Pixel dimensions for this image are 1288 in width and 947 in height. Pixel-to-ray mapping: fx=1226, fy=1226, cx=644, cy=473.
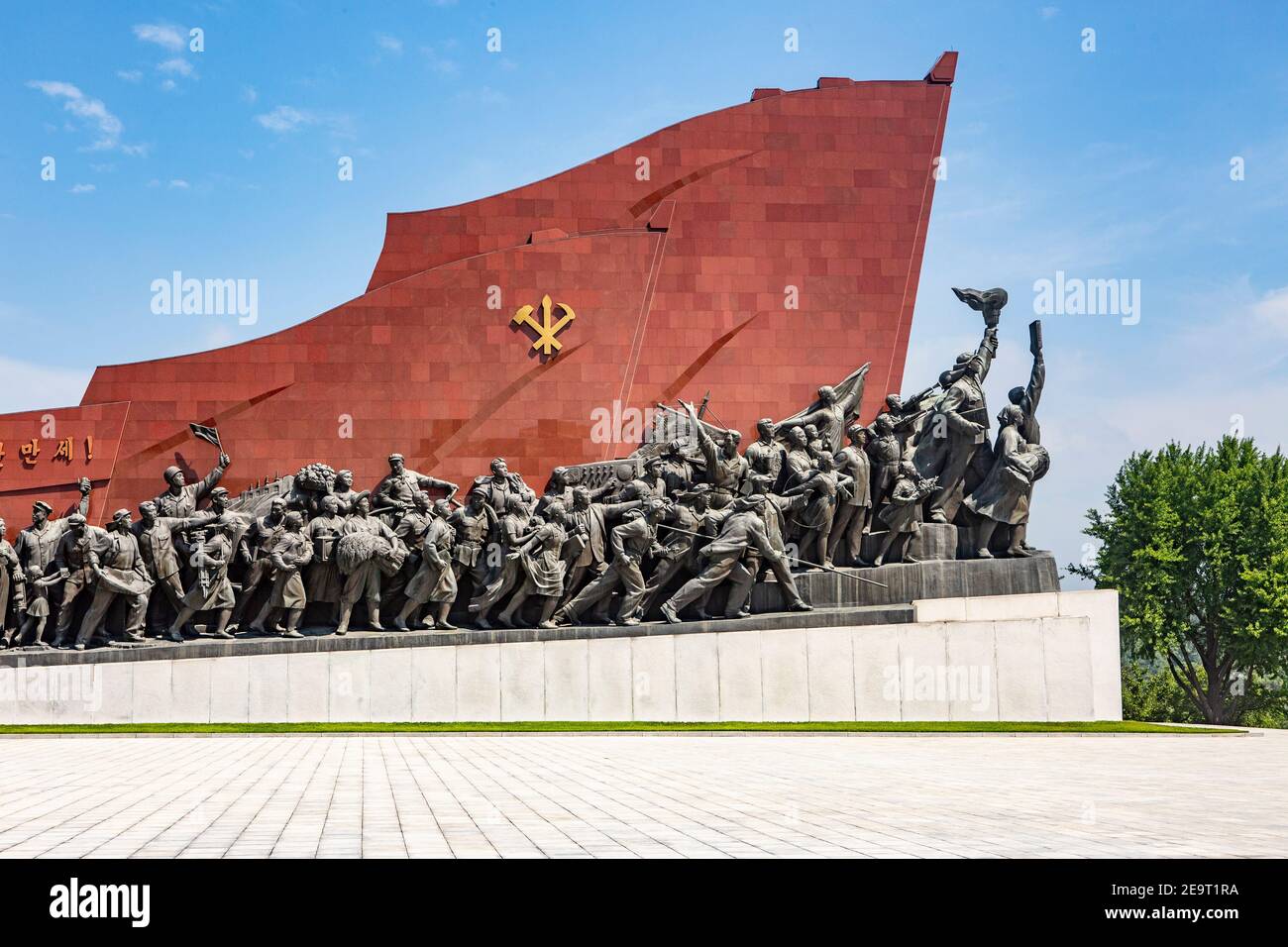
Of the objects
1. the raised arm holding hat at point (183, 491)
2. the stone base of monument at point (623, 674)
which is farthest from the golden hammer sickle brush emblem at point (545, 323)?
the raised arm holding hat at point (183, 491)

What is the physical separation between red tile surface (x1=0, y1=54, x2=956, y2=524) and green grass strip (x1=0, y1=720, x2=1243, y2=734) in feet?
10.7

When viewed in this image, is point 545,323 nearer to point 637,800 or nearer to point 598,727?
point 598,727

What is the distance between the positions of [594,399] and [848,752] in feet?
22.4

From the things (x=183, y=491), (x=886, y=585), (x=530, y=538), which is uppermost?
(x=183, y=491)

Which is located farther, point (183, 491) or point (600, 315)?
point (600, 315)

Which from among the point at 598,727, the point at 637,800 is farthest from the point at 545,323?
the point at 637,800

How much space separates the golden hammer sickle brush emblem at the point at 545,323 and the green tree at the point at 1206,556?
1394 cm

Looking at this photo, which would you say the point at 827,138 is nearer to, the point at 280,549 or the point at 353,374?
the point at 353,374

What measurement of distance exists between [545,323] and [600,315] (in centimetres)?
72

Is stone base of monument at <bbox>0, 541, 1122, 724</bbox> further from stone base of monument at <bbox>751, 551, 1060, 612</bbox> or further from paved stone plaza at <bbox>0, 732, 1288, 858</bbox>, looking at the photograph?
paved stone plaza at <bbox>0, 732, 1288, 858</bbox>

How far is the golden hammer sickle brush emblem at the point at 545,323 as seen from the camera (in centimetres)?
1538

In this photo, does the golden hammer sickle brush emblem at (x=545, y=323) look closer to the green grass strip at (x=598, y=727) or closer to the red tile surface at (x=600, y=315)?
the red tile surface at (x=600, y=315)

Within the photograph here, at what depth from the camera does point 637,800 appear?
6488 millimetres

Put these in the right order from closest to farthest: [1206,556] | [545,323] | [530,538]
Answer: [530,538] < [545,323] < [1206,556]
